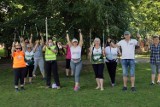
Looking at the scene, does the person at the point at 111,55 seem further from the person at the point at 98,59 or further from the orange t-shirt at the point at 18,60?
the orange t-shirt at the point at 18,60

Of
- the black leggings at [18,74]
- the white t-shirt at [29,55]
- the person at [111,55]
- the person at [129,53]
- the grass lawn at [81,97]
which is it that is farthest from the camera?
the white t-shirt at [29,55]

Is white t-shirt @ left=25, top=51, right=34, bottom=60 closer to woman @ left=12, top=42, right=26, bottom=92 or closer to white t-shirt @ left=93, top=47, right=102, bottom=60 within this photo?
woman @ left=12, top=42, right=26, bottom=92

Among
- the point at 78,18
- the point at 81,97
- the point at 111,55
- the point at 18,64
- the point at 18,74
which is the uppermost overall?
the point at 78,18

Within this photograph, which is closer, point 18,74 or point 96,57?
point 96,57

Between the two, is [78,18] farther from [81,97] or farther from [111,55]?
[81,97]

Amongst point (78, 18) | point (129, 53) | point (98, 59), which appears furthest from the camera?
point (78, 18)

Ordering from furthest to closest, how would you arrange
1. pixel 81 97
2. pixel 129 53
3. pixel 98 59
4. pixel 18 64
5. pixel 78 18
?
pixel 78 18 < pixel 18 64 < pixel 98 59 < pixel 129 53 < pixel 81 97

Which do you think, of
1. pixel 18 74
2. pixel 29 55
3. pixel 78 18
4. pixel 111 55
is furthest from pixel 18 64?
pixel 78 18

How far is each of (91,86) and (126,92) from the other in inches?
74.4

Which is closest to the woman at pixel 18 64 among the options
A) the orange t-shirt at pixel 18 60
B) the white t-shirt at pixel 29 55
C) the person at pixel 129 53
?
the orange t-shirt at pixel 18 60

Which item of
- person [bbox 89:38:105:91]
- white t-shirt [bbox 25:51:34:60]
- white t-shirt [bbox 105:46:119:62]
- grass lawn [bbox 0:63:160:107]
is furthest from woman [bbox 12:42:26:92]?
white t-shirt [bbox 105:46:119:62]

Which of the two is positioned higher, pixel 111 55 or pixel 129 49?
pixel 129 49

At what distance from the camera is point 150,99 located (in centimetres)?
962

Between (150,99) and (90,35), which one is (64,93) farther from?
(90,35)
